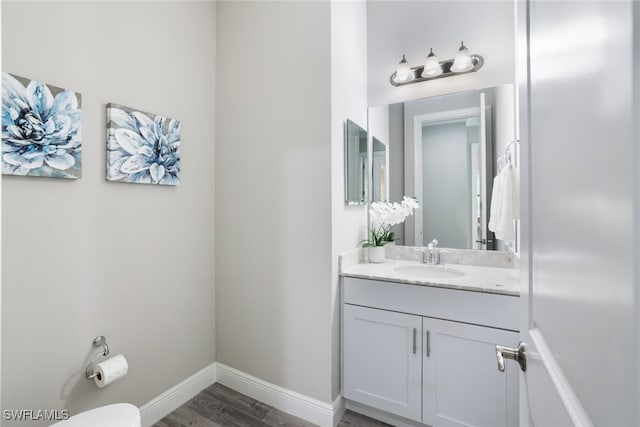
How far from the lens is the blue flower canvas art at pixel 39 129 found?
1198 mm

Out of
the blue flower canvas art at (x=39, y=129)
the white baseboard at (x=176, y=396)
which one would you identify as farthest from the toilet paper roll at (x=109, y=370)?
the blue flower canvas art at (x=39, y=129)

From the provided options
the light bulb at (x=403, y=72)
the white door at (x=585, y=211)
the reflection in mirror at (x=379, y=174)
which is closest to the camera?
the white door at (x=585, y=211)

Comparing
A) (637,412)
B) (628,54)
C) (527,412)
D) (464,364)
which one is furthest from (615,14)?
(464,364)

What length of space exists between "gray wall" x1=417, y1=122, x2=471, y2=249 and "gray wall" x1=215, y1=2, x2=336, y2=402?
851mm

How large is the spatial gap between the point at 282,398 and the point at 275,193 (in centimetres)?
134

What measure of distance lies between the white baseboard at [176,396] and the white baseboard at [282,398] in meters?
0.09

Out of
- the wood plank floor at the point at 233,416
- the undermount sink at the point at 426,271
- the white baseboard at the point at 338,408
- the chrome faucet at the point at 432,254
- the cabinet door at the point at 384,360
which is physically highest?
the chrome faucet at the point at 432,254

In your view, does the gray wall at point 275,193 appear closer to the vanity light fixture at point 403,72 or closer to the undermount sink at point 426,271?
the undermount sink at point 426,271

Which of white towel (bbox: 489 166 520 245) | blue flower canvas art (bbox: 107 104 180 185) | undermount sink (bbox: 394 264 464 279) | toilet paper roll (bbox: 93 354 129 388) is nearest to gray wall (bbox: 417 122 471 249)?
undermount sink (bbox: 394 264 464 279)

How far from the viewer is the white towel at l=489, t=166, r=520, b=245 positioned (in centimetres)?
158

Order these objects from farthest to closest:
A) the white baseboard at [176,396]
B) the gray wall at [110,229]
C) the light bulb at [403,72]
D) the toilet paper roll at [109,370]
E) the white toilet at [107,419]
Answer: the light bulb at [403,72] → the white baseboard at [176,396] → the toilet paper roll at [109,370] → the gray wall at [110,229] → the white toilet at [107,419]

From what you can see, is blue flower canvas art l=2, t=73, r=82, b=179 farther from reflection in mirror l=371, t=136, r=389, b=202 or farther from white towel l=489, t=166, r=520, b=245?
white towel l=489, t=166, r=520, b=245

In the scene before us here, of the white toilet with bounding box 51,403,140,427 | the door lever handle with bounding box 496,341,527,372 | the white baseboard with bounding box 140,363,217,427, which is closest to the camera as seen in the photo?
the door lever handle with bounding box 496,341,527,372

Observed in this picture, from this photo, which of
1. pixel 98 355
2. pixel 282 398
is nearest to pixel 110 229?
pixel 98 355
